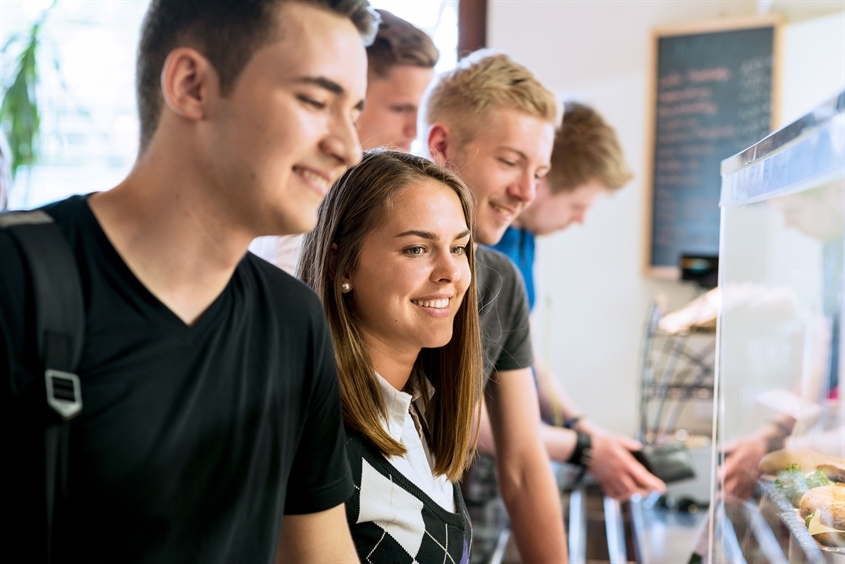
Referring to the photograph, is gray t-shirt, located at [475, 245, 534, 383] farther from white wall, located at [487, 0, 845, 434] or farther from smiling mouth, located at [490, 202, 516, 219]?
white wall, located at [487, 0, 845, 434]

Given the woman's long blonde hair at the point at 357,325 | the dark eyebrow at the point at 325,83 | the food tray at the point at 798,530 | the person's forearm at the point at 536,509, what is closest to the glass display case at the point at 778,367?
the food tray at the point at 798,530

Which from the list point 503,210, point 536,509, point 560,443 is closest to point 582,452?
point 560,443

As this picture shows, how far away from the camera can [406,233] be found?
1.17 m

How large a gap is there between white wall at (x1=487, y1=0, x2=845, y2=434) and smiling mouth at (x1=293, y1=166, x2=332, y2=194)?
3.01 metres

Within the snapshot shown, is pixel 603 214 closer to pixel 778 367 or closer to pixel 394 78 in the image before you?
pixel 394 78

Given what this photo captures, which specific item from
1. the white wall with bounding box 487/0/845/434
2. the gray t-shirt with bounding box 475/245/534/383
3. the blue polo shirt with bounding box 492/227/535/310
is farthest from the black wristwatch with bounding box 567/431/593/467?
the white wall with bounding box 487/0/845/434

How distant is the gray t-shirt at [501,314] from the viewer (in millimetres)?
1482

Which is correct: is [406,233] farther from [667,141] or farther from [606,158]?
[667,141]

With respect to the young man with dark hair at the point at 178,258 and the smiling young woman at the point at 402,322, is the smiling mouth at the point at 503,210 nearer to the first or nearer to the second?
the smiling young woman at the point at 402,322

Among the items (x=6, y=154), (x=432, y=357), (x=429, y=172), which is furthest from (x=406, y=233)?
(x=6, y=154)

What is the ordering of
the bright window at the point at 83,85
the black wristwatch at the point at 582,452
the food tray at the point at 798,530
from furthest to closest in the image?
1. the bright window at the point at 83,85
2. the black wristwatch at the point at 582,452
3. the food tray at the point at 798,530

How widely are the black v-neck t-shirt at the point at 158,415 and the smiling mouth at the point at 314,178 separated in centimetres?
14

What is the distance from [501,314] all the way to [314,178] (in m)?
0.88

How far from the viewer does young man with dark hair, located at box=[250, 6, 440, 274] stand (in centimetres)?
179
